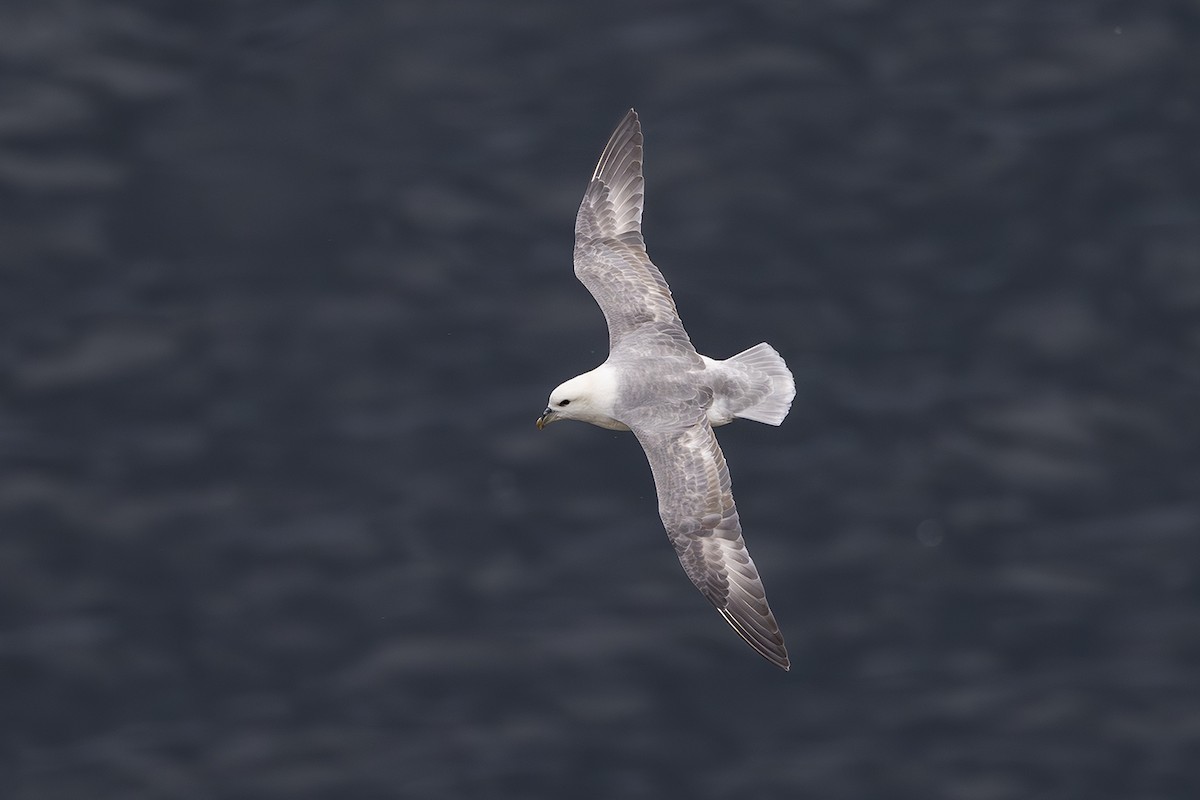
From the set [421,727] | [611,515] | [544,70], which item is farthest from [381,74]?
[421,727]

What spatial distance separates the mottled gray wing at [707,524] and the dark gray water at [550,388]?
1986 millimetres

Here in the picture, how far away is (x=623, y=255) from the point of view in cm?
1919

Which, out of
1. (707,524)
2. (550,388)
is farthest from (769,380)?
(550,388)

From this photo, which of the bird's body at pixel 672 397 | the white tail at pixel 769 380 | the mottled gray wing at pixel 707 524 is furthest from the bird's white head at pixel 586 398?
the white tail at pixel 769 380

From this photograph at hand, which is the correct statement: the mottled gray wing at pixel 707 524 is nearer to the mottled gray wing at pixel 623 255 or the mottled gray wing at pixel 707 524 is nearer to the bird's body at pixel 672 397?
the bird's body at pixel 672 397

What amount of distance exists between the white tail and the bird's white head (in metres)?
1.18

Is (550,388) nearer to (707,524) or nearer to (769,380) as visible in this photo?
(769,380)

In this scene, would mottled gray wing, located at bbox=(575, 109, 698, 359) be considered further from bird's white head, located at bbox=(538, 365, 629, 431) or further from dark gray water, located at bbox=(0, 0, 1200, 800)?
dark gray water, located at bbox=(0, 0, 1200, 800)

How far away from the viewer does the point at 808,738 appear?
720 inches

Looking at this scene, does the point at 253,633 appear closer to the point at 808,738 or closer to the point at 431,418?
the point at 431,418

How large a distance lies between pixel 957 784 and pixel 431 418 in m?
6.20

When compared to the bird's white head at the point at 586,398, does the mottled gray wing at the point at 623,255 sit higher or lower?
higher

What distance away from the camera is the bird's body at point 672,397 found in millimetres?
16922

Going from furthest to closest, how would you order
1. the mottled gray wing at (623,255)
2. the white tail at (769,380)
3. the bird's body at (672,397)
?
the mottled gray wing at (623,255)
the white tail at (769,380)
the bird's body at (672,397)
